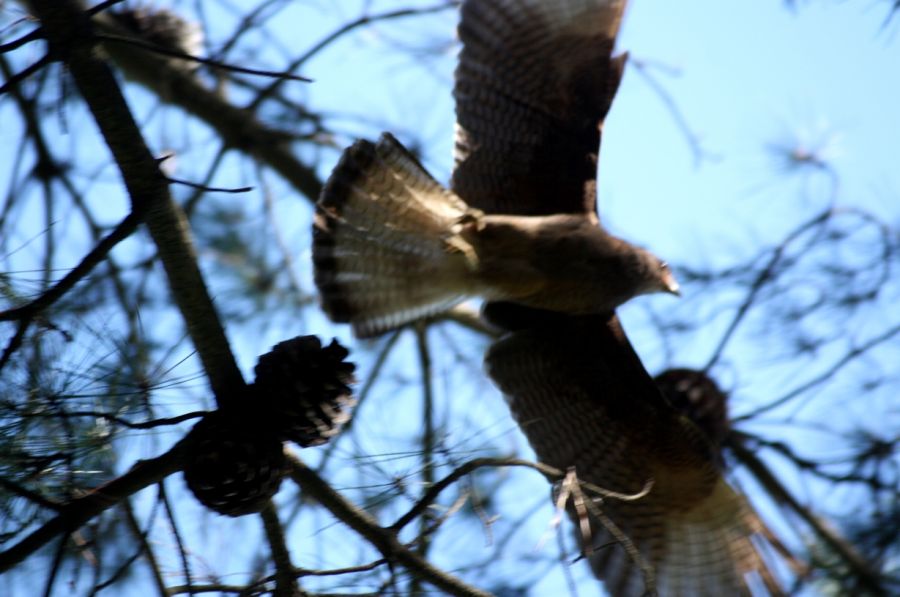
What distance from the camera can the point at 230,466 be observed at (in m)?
1.94

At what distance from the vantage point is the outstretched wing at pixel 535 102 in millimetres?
3508

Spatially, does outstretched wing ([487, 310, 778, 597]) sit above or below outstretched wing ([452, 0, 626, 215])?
below

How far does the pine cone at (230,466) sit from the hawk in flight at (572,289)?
1319 mm

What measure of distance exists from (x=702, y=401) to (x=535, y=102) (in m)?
1.11

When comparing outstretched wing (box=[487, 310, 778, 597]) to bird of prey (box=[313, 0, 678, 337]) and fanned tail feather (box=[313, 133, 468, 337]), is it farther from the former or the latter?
fanned tail feather (box=[313, 133, 468, 337])

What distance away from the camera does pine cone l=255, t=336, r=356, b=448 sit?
2059 millimetres

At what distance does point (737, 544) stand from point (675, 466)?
314 millimetres

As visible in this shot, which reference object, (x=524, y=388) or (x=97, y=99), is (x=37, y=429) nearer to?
(x=97, y=99)

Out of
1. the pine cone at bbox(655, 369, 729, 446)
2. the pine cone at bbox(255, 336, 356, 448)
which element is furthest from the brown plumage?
the pine cone at bbox(255, 336, 356, 448)

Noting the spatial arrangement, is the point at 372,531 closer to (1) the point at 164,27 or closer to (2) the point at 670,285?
(2) the point at 670,285

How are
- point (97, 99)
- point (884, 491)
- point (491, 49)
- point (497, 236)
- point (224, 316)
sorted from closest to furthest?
point (97, 99), point (884, 491), point (497, 236), point (491, 49), point (224, 316)

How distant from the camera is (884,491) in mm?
2957

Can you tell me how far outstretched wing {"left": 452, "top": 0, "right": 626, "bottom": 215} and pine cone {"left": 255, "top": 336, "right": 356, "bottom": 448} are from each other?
1.53 meters

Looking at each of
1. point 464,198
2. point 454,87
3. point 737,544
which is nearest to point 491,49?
point 454,87
